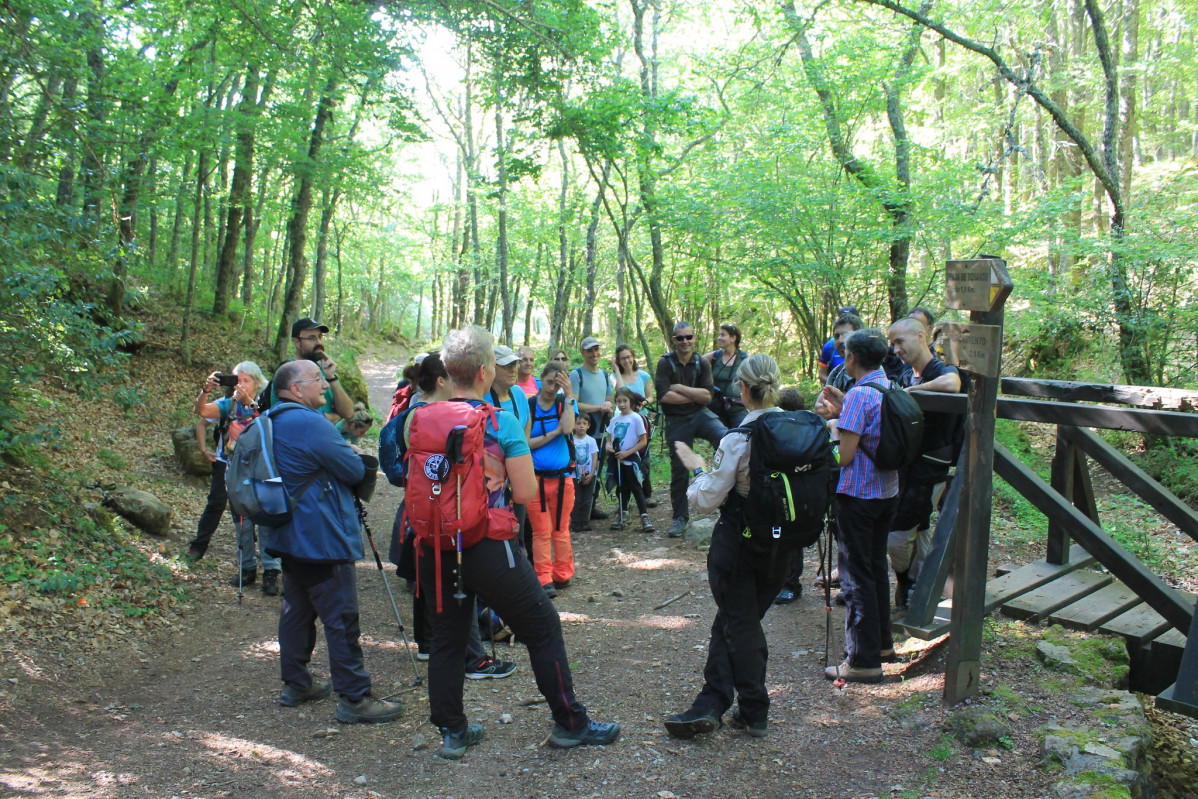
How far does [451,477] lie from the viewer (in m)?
3.30

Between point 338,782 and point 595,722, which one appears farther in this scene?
point 595,722

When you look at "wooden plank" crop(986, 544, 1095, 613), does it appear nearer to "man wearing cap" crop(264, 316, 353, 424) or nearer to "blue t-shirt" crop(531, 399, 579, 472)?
"blue t-shirt" crop(531, 399, 579, 472)

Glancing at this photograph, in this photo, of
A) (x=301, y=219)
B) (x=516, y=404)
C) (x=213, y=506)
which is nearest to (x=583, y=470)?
(x=516, y=404)

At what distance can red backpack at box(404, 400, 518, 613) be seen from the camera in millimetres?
3289

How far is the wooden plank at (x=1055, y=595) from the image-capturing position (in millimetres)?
4539

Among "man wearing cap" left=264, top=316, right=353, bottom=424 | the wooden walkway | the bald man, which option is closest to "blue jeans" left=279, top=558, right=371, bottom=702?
"man wearing cap" left=264, top=316, right=353, bottom=424

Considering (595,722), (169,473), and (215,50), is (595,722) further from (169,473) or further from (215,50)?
(215,50)

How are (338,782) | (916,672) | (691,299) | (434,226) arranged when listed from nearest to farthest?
(338,782), (916,672), (691,299), (434,226)

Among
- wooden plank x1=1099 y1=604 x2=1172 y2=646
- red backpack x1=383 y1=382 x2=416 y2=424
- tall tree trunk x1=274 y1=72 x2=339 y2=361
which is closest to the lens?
wooden plank x1=1099 y1=604 x2=1172 y2=646

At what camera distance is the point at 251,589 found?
659 cm

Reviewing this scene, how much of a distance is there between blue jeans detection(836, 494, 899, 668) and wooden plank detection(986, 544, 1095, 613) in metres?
0.74

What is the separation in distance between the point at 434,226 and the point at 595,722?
33.4 metres

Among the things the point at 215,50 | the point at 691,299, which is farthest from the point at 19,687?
the point at 691,299

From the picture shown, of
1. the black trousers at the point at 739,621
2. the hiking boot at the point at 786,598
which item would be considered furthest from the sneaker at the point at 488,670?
the hiking boot at the point at 786,598
